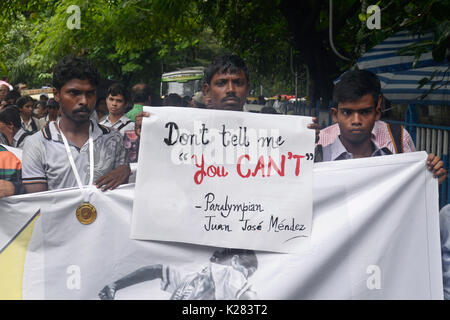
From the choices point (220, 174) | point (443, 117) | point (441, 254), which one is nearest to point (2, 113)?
point (220, 174)

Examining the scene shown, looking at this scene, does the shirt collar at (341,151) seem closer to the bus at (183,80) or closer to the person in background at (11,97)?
the person in background at (11,97)

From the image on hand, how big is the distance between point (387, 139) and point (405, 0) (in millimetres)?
2299

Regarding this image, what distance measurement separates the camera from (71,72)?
3.47m

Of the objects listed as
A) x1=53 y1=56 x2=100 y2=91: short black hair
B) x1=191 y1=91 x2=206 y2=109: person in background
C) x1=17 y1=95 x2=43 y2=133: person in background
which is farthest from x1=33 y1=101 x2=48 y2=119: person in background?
x1=53 y1=56 x2=100 y2=91: short black hair

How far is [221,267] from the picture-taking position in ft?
10.7

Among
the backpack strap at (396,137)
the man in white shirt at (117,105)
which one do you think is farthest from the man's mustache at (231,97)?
the man in white shirt at (117,105)

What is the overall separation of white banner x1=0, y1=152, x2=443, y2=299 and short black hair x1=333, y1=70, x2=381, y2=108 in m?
0.42

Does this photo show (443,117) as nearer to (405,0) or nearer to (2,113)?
(405,0)

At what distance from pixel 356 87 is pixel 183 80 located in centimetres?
2696

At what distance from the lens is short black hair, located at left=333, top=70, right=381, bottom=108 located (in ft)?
11.5

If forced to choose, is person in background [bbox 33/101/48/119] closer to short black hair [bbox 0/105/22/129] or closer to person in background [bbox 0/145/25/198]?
short black hair [bbox 0/105/22/129]

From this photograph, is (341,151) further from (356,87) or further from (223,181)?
(223,181)

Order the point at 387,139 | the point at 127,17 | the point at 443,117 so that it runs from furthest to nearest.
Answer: the point at 127,17, the point at 443,117, the point at 387,139

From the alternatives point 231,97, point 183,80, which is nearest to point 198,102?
point 231,97
